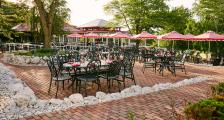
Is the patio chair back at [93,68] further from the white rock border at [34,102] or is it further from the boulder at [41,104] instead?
the boulder at [41,104]

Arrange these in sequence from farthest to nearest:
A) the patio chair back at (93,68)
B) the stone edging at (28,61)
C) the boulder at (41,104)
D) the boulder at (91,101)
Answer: the stone edging at (28,61) < the patio chair back at (93,68) < the boulder at (91,101) < the boulder at (41,104)

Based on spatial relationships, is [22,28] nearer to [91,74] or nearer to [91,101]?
[91,74]

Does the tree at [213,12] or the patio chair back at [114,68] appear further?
the tree at [213,12]

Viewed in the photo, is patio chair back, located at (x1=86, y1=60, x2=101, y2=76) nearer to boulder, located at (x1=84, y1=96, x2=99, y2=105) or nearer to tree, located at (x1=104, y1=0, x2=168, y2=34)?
boulder, located at (x1=84, y1=96, x2=99, y2=105)

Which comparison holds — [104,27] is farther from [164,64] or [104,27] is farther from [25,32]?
[164,64]

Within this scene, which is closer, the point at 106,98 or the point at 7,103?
the point at 7,103

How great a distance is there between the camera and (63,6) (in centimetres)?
2767

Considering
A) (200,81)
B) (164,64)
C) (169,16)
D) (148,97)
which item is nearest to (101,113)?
(148,97)

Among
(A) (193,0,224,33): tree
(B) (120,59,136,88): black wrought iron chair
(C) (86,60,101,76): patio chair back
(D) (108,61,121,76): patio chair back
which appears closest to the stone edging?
(B) (120,59,136,88): black wrought iron chair

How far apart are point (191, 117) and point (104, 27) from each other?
30198 millimetres

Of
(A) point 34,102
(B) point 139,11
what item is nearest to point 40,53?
(A) point 34,102

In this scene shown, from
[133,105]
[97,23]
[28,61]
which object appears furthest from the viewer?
[97,23]

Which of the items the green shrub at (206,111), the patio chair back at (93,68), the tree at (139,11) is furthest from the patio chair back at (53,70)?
the tree at (139,11)

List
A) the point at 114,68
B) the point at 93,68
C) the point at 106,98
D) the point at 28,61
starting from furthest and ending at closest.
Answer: the point at 28,61 → the point at 114,68 → the point at 93,68 → the point at 106,98
